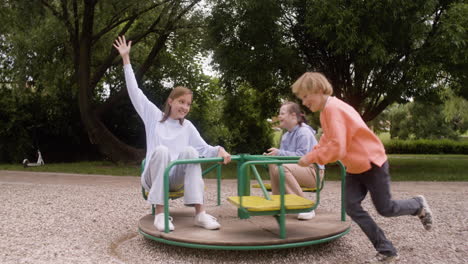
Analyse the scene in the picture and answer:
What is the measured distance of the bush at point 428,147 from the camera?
97.3 feet

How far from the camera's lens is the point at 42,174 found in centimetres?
1284

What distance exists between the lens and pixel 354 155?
11.8 ft

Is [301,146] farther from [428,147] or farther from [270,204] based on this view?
[428,147]

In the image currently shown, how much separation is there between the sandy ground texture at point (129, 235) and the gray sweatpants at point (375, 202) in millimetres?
366

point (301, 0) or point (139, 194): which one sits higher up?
point (301, 0)

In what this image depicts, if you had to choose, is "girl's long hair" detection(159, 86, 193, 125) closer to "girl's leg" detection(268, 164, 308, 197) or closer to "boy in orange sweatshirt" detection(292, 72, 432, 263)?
"girl's leg" detection(268, 164, 308, 197)

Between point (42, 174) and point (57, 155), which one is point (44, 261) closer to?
point (42, 174)

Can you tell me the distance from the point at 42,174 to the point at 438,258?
11.2 metres

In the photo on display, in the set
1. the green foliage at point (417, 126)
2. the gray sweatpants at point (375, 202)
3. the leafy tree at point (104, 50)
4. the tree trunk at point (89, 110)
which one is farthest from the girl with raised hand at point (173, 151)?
the green foliage at point (417, 126)

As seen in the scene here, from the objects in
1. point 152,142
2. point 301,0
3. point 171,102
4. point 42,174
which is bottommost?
point 42,174

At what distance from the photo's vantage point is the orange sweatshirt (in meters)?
3.48

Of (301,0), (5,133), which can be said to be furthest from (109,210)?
(5,133)

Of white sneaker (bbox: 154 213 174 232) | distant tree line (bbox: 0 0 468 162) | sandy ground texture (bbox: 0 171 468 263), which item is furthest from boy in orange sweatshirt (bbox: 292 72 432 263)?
distant tree line (bbox: 0 0 468 162)

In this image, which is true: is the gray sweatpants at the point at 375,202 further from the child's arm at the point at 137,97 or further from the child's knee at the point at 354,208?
the child's arm at the point at 137,97
